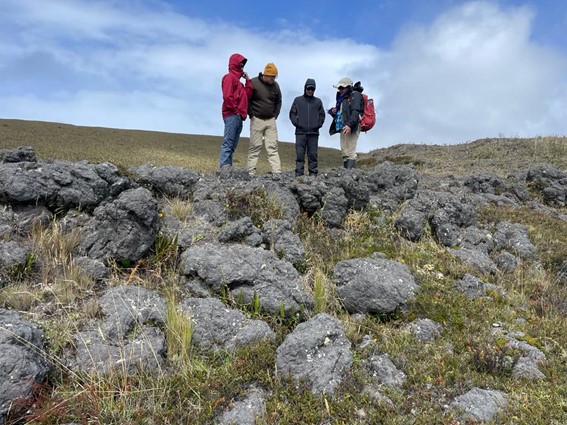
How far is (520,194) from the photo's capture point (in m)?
15.0

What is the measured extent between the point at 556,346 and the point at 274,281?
3603 millimetres

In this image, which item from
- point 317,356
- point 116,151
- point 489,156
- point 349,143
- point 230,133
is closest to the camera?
point 317,356

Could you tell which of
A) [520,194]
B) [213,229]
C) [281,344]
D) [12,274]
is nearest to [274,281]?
[281,344]

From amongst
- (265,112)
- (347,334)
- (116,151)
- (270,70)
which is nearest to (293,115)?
(265,112)

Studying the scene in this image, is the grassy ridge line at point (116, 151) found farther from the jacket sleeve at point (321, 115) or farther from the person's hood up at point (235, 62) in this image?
the jacket sleeve at point (321, 115)

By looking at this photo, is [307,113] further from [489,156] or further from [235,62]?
[489,156]

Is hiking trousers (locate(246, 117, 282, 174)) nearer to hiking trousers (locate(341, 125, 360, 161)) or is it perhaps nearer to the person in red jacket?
the person in red jacket

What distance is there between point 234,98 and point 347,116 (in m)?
3.55

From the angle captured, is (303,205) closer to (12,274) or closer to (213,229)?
(213,229)

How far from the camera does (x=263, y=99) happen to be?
1204 cm

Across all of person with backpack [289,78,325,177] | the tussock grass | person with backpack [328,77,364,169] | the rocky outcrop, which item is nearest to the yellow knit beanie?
person with backpack [289,78,325,177]

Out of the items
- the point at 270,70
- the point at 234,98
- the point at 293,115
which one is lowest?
the point at 293,115

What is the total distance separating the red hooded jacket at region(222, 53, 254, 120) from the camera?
11344 millimetres

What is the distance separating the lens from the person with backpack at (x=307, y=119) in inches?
490
